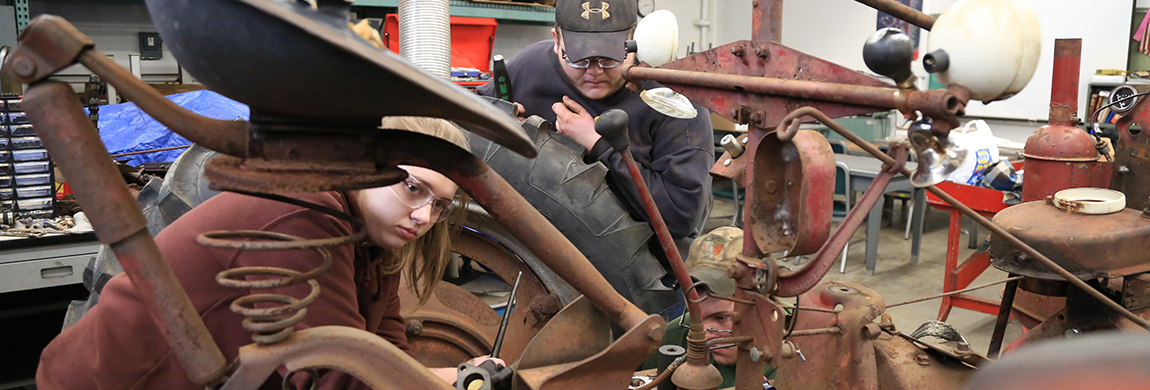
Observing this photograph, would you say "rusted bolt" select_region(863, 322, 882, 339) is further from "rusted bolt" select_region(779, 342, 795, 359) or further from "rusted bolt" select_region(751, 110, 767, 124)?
"rusted bolt" select_region(751, 110, 767, 124)

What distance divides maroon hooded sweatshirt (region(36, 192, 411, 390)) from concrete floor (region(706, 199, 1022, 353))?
3013 millimetres

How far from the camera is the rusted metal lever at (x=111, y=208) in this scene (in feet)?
2.07

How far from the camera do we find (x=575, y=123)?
202 cm

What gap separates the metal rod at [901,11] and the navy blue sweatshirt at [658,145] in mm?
840

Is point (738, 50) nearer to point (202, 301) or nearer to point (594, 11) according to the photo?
point (202, 301)

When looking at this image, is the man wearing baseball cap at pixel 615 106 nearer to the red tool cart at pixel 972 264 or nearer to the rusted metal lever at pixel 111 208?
the rusted metal lever at pixel 111 208

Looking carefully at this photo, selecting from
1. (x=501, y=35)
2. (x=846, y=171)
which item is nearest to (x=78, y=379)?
(x=846, y=171)

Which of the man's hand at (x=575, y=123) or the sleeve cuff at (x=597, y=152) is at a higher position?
the man's hand at (x=575, y=123)

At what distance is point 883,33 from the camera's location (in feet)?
2.74

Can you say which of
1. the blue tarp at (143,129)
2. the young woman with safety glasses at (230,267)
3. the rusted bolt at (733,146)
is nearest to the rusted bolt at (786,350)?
the rusted bolt at (733,146)

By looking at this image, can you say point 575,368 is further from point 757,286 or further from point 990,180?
point 990,180

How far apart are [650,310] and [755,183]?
80 centimetres

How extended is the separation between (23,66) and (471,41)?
404 centimetres

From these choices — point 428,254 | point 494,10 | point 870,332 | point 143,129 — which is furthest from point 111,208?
point 494,10
